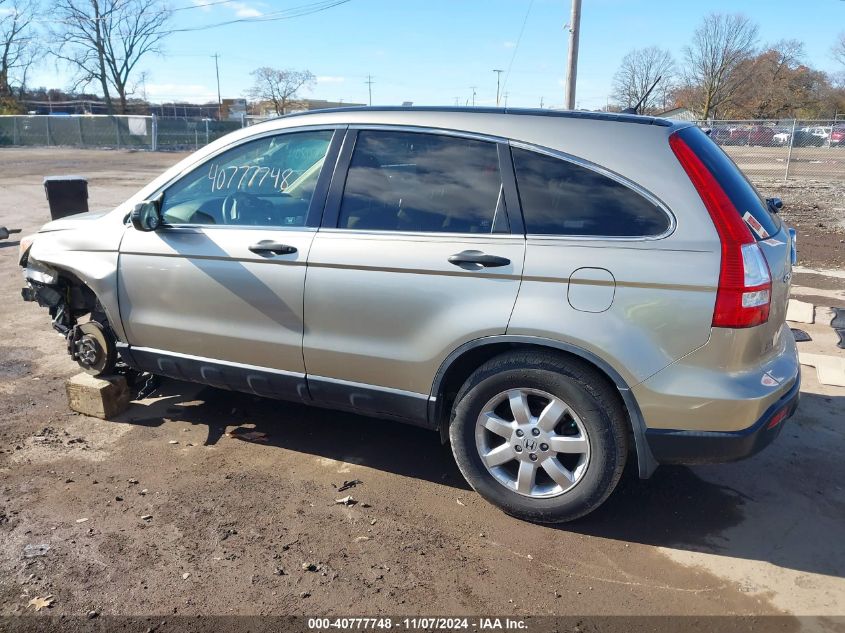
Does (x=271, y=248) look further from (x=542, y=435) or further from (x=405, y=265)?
(x=542, y=435)

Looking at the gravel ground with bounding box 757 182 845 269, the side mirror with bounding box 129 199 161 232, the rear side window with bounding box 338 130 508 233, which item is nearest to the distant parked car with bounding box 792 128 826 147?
the gravel ground with bounding box 757 182 845 269

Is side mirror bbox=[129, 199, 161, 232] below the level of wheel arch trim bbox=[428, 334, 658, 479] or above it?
above

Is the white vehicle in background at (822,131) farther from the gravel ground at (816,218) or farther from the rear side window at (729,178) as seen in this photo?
the rear side window at (729,178)

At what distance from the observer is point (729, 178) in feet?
10.5

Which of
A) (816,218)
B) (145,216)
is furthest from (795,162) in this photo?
(145,216)

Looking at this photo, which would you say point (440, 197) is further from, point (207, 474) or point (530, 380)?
point (207, 474)

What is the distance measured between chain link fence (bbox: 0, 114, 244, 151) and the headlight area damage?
3720 cm

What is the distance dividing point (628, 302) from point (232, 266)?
2.14 m

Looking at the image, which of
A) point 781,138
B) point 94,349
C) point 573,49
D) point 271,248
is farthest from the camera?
point 781,138

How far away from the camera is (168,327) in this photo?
4098 millimetres

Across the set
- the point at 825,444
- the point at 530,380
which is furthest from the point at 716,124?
the point at 530,380

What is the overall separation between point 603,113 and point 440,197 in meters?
0.89

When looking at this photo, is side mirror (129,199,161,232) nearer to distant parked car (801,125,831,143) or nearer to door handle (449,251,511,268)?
door handle (449,251,511,268)

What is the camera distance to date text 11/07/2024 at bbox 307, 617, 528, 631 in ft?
8.83
